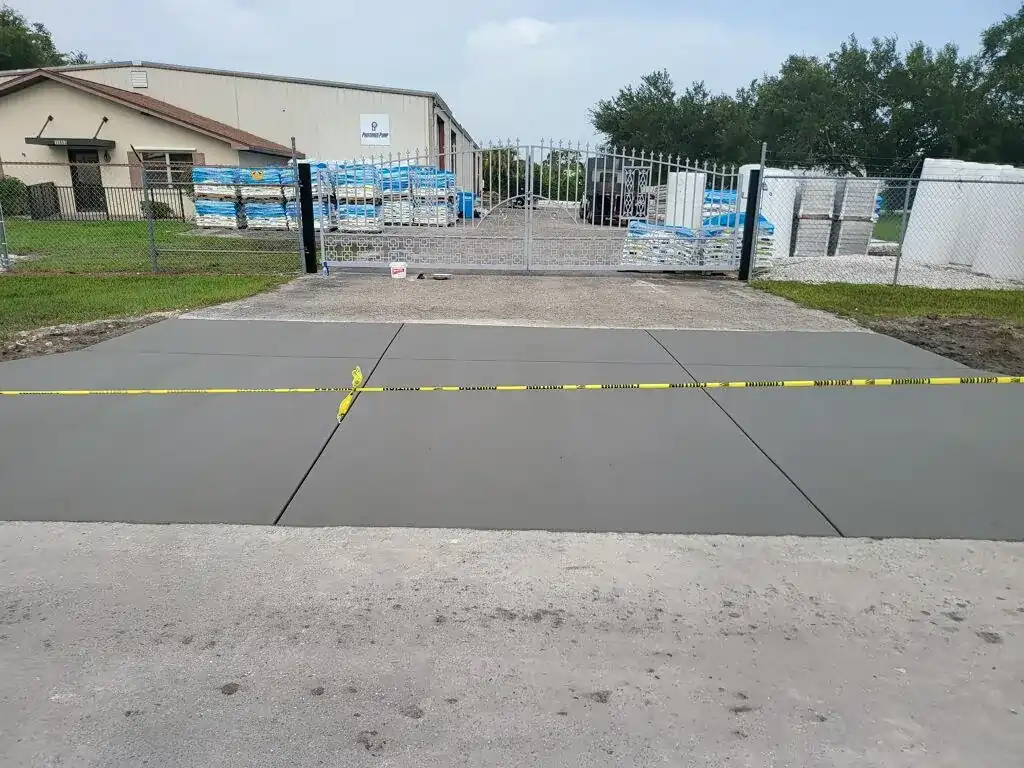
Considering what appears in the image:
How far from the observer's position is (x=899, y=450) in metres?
4.89

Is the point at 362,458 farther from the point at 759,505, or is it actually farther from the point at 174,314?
the point at 174,314

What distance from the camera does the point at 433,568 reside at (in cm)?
343

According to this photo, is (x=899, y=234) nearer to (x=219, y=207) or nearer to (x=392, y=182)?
(x=392, y=182)

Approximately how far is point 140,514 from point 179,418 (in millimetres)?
1583

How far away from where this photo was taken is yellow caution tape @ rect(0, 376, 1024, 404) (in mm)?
5910

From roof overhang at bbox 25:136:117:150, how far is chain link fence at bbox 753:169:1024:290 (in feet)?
84.7

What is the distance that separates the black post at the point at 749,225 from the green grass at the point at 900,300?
509 millimetres

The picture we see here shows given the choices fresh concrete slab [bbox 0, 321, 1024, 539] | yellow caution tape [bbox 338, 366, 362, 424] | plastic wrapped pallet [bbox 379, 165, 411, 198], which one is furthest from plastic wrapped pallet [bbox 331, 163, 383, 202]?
yellow caution tape [bbox 338, 366, 362, 424]

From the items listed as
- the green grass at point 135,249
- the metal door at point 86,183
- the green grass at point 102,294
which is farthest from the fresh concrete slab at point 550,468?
the metal door at point 86,183

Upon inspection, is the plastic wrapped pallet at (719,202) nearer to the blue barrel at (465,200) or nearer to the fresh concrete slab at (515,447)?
the fresh concrete slab at (515,447)

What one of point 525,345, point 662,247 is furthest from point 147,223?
point 525,345

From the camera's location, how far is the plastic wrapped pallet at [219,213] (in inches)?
919

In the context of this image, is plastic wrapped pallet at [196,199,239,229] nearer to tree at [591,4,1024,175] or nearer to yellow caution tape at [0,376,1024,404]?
yellow caution tape at [0,376,1024,404]

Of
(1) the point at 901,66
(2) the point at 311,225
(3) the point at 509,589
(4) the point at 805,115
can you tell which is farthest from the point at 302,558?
(1) the point at 901,66
